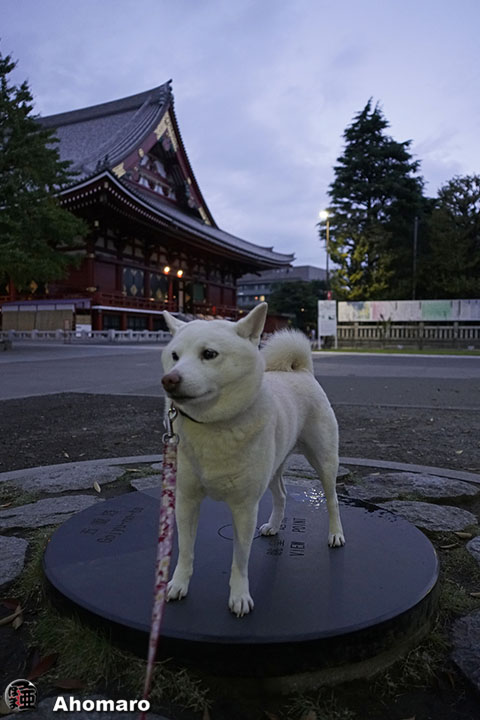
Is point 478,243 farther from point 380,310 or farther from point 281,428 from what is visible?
point 281,428

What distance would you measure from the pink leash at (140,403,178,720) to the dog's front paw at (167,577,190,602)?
23 cm

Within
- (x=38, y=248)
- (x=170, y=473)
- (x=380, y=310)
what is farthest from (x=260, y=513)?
(x=380, y=310)

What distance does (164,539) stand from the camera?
1173mm

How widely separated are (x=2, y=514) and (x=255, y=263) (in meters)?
28.4

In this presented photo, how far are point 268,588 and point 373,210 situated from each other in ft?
88.5

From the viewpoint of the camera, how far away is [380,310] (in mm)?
23328

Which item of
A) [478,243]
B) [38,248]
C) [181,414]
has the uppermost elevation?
[478,243]

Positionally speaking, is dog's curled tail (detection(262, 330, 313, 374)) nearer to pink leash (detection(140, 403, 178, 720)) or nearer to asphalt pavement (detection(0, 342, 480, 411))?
pink leash (detection(140, 403, 178, 720))

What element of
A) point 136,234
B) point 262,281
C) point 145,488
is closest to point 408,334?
point 136,234

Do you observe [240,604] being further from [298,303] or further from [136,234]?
[298,303]

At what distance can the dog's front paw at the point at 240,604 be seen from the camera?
141cm

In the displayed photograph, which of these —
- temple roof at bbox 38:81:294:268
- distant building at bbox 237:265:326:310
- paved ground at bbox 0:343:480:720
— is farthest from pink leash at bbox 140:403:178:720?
distant building at bbox 237:265:326:310

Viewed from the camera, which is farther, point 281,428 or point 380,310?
point 380,310

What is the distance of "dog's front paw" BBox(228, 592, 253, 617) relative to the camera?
55.4 inches
